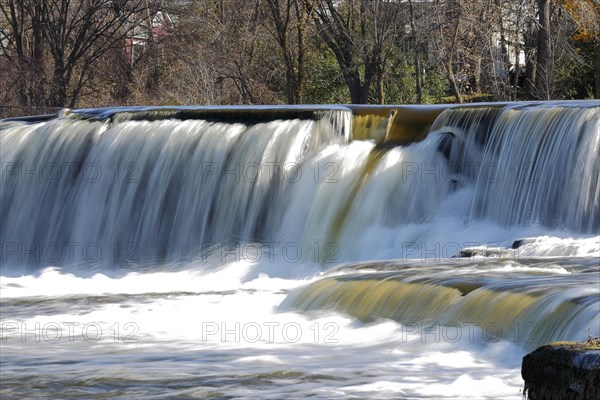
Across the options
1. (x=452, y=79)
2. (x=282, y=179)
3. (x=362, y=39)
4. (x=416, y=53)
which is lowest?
(x=282, y=179)

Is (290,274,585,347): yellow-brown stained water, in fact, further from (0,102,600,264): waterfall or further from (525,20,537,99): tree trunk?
(525,20,537,99): tree trunk

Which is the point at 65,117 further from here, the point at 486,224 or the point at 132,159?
the point at 486,224

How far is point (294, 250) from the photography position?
53.1 feet

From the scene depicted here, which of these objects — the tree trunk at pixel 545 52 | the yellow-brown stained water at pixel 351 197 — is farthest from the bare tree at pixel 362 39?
the yellow-brown stained water at pixel 351 197

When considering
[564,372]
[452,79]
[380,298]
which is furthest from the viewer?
[452,79]

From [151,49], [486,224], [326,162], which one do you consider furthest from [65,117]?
[151,49]

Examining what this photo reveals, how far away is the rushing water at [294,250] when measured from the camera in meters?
9.35

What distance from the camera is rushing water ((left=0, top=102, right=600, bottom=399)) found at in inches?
368

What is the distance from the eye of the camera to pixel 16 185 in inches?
750

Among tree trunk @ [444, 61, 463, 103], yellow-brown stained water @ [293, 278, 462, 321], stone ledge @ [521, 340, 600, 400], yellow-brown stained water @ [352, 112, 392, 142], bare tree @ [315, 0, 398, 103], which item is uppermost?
bare tree @ [315, 0, 398, 103]

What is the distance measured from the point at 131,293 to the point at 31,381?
6.00 metres

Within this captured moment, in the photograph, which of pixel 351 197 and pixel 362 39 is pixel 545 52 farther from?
pixel 351 197

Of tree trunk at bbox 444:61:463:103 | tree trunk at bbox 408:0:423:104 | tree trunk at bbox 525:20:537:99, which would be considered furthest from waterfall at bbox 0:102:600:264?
tree trunk at bbox 408:0:423:104

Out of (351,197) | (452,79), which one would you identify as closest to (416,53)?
(452,79)
